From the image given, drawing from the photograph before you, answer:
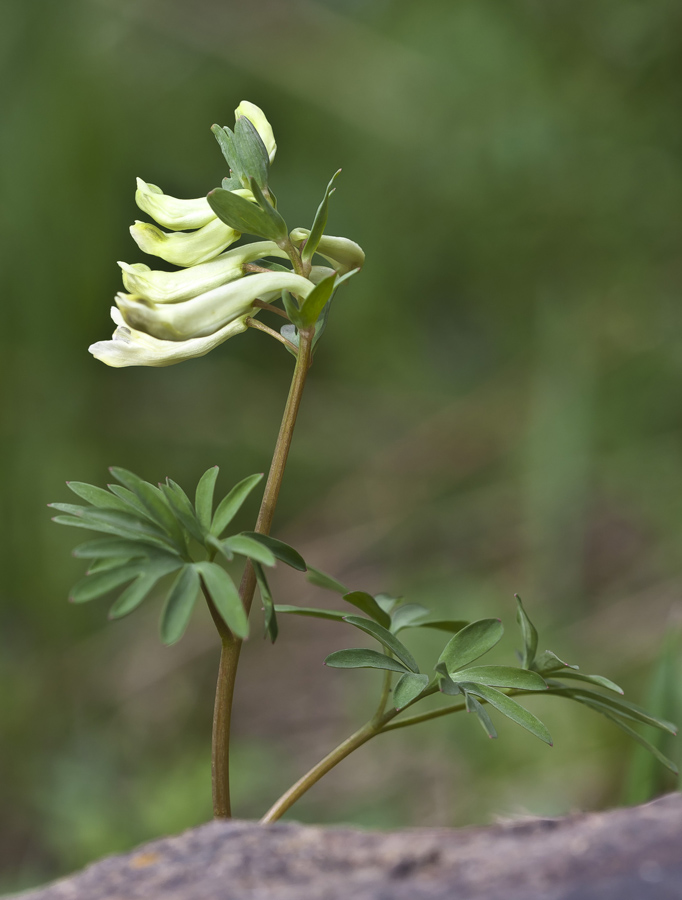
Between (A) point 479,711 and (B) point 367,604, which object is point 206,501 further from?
(A) point 479,711

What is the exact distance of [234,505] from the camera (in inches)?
29.5

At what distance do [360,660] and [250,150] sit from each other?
48 cm

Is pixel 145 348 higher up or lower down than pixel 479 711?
higher up

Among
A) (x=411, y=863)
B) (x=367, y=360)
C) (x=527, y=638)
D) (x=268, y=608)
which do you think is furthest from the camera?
(x=367, y=360)

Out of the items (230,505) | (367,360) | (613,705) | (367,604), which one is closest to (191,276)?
(230,505)

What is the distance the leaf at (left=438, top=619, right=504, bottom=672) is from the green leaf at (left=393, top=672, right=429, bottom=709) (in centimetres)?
4

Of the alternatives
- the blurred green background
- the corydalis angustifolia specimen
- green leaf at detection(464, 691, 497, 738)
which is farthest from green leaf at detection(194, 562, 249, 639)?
the blurred green background

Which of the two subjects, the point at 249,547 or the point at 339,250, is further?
the point at 339,250

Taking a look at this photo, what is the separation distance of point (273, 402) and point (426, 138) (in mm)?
1202

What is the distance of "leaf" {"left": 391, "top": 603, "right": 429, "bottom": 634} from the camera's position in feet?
2.99

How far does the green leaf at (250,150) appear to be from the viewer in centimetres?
80

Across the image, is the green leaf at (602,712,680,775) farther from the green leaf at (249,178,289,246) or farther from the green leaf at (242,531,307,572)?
the green leaf at (249,178,289,246)

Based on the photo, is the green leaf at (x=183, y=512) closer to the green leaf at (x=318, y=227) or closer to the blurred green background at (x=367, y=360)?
the green leaf at (x=318, y=227)

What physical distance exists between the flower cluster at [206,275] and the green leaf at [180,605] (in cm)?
23
